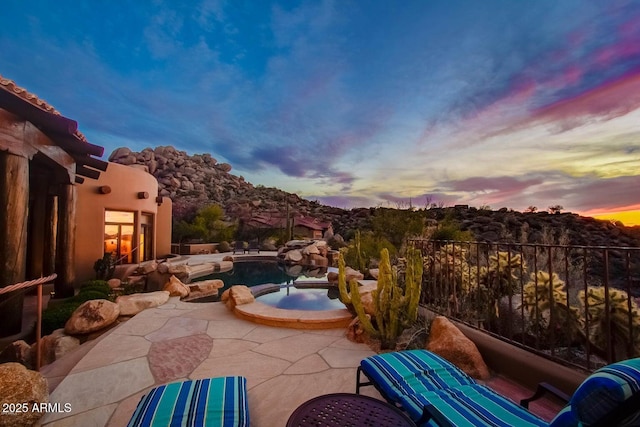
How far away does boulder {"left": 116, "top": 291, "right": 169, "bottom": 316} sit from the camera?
4.88 metres

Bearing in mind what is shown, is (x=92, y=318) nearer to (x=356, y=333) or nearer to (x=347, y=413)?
(x=356, y=333)

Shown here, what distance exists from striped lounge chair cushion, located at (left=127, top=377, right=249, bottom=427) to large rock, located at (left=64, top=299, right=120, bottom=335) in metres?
3.74

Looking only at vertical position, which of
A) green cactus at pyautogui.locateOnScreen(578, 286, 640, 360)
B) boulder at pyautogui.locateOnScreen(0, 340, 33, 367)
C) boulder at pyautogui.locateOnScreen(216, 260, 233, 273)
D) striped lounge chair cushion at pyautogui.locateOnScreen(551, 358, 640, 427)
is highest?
striped lounge chair cushion at pyautogui.locateOnScreen(551, 358, 640, 427)

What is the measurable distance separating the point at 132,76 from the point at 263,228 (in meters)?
14.2

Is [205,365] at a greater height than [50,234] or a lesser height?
lesser

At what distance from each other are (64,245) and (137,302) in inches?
129

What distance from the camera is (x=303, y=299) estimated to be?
6.46m

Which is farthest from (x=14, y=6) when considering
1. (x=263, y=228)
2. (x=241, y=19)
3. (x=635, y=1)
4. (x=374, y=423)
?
(x=263, y=228)

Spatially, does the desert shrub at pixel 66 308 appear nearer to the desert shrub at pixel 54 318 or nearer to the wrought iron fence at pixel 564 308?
the desert shrub at pixel 54 318

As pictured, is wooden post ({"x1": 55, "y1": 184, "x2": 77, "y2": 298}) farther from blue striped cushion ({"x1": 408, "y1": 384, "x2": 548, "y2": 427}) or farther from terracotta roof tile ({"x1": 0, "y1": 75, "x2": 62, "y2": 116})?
blue striped cushion ({"x1": 408, "y1": 384, "x2": 548, "y2": 427})

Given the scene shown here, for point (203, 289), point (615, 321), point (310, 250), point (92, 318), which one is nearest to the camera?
point (615, 321)

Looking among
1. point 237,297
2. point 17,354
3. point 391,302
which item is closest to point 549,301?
point 391,302

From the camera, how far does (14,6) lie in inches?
293

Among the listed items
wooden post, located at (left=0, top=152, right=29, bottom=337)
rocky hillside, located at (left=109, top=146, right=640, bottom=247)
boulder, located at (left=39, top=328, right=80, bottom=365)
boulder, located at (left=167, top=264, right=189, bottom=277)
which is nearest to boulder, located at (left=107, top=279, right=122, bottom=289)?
boulder, located at (left=167, top=264, right=189, bottom=277)
